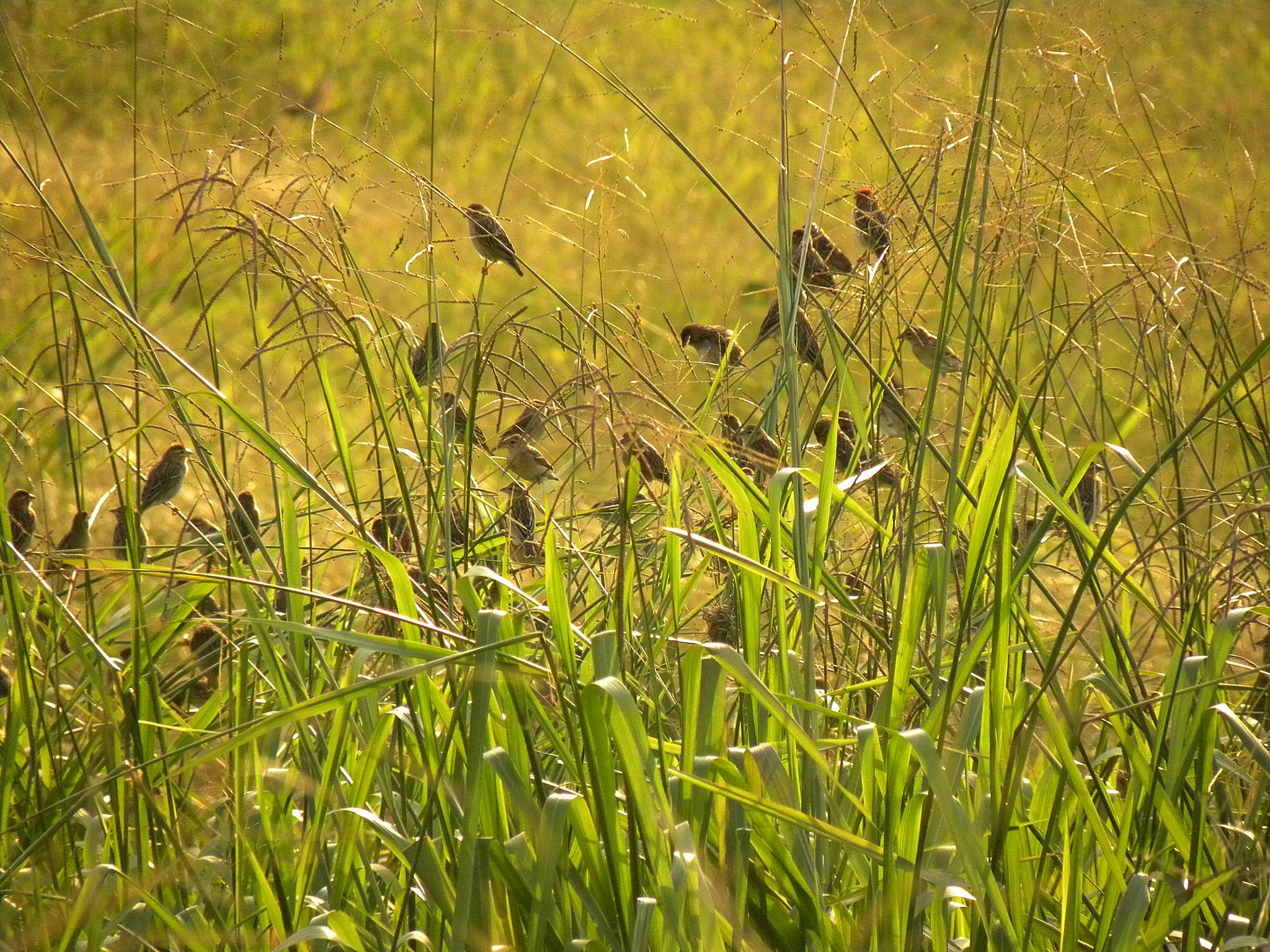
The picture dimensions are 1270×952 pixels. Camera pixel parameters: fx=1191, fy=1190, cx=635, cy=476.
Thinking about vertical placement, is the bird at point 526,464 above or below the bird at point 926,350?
→ below

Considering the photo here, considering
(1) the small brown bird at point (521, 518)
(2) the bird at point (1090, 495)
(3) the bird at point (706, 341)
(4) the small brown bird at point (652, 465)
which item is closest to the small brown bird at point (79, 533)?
(1) the small brown bird at point (521, 518)

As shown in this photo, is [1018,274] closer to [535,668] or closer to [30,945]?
[535,668]

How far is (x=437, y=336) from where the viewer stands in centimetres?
189

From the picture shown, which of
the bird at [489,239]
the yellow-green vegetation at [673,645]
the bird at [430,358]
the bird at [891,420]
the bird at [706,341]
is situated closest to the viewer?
the yellow-green vegetation at [673,645]

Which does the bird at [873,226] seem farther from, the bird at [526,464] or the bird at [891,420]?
the bird at [526,464]

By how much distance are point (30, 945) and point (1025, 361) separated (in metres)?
5.26

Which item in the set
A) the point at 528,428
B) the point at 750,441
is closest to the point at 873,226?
the point at 750,441

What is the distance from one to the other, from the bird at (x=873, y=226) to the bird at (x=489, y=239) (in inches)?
24.2

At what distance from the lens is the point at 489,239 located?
7.57ft

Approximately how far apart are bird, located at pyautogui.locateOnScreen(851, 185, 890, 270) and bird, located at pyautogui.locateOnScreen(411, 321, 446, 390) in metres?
0.65

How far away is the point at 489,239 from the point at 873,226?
0.80 metres

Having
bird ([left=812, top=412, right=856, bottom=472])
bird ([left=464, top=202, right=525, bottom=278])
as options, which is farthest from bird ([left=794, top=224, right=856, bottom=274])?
bird ([left=464, top=202, right=525, bottom=278])

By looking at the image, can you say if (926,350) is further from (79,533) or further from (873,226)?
(79,533)

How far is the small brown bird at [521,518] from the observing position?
6.35 feet
